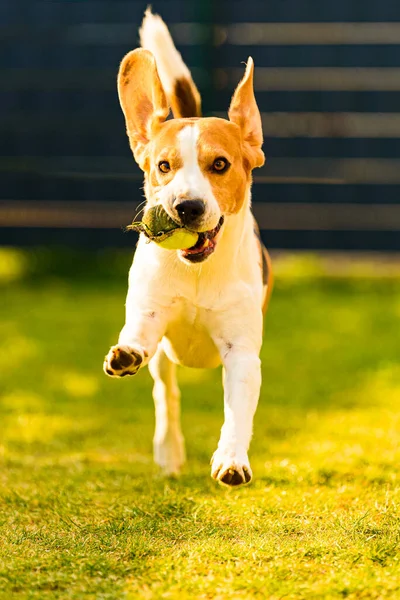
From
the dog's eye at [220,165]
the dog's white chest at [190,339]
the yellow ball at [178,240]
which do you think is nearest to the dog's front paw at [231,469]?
the dog's white chest at [190,339]

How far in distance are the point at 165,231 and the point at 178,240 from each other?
50 mm

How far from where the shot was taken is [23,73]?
10.5 metres

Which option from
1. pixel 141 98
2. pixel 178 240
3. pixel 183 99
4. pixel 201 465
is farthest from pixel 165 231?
pixel 201 465

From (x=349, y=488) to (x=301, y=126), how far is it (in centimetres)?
691

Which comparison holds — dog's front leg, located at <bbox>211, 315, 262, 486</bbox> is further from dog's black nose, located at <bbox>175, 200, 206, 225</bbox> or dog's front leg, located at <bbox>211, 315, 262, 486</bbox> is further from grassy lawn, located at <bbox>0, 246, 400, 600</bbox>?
dog's black nose, located at <bbox>175, 200, 206, 225</bbox>

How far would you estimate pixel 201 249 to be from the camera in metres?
3.20

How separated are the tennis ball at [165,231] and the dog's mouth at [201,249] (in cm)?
2

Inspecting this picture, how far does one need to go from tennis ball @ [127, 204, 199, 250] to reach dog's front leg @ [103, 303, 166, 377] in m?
0.29

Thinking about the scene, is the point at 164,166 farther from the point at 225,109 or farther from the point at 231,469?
the point at 225,109

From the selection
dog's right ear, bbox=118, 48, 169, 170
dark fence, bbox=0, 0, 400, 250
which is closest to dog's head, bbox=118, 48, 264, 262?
dog's right ear, bbox=118, 48, 169, 170

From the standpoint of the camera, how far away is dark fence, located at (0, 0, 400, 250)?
400 inches

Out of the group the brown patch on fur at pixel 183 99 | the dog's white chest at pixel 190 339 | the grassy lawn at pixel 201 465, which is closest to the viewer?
the grassy lawn at pixel 201 465

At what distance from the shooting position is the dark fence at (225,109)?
1016 centimetres

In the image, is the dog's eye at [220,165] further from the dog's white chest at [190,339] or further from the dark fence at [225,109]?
the dark fence at [225,109]
